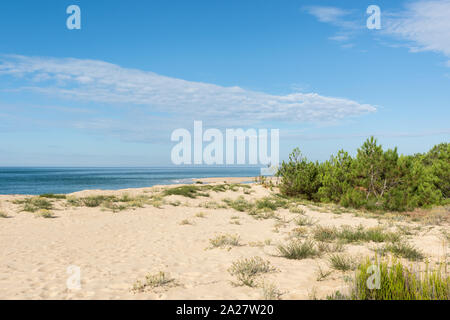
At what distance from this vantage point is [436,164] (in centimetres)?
2034

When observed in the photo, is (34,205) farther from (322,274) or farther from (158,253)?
(322,274)

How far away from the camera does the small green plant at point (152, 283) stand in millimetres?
5384

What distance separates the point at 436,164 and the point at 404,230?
485 inches

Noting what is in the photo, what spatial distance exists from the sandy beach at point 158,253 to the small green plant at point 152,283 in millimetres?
92

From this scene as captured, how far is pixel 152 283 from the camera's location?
220 inches

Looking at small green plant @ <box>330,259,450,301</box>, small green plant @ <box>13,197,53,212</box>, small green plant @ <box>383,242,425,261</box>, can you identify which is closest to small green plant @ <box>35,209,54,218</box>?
small green plant @ <box>13,197,53,212</box>

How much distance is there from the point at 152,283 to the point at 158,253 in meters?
2.78

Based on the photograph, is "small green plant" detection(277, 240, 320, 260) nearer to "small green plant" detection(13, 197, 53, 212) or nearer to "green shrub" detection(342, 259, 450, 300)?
"green shrub" detection(342, 259, 450, 300)

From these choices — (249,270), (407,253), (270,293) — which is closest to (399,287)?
(270,293)

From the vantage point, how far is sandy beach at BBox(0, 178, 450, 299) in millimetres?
5363

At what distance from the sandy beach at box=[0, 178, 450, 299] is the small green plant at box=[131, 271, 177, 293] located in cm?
9

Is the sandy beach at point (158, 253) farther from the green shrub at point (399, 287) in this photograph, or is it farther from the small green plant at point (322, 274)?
the green shrub at point (399, 287)

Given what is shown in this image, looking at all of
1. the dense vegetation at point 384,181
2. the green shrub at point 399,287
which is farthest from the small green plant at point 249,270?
the dense vegetation at point 384,181
